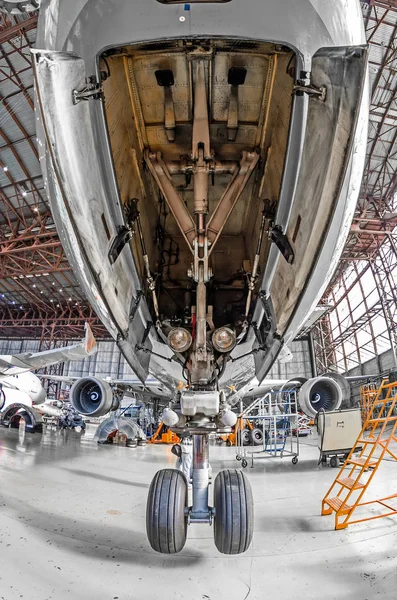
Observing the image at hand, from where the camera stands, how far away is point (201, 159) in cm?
Answer: 239

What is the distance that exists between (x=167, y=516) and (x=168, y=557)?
1.71 ft

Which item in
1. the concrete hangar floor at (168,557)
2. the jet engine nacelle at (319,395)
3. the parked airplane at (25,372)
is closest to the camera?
the concrete hangar floor at (168,557)

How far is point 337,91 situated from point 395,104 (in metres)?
15.5

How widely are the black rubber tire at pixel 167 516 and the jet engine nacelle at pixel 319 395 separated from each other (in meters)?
5.24

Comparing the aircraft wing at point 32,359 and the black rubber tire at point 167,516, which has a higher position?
the aircraft wing at point 32,359

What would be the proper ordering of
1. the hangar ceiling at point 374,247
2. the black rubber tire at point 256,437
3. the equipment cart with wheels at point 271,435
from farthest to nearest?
the black rubber tire at point 256,437, the hangar ceiling at point 374,247, the equipment cart with wheels at point 271,435

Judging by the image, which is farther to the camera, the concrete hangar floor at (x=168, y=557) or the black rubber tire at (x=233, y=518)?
the black rubber tire at (x=233, y=518)

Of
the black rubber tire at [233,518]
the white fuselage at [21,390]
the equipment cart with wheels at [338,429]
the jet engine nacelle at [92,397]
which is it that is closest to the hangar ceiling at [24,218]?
the white fuselage at [21,390]

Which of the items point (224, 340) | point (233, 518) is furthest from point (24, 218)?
point (233, 518)

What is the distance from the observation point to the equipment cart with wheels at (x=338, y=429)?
6837 millimetres

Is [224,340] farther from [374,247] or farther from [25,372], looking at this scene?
[374,247]

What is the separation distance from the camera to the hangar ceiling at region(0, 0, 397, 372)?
11875 millimetres

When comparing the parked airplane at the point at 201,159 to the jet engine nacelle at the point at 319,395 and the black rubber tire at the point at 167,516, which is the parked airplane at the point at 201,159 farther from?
the jet engine nacelle at the point at 319,395

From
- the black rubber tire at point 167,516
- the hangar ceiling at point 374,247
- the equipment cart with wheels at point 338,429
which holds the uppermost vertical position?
the hangar ceiling at point 374,247
